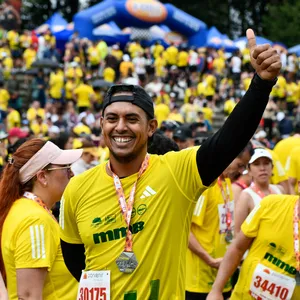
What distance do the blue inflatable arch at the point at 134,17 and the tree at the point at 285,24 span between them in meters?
11.3

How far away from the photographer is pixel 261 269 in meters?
4.96

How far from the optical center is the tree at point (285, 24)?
49.5m

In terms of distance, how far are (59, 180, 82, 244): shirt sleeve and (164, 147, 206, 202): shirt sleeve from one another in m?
0.53

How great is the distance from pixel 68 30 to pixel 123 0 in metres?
3.36

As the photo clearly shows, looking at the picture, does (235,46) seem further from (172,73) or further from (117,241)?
(117,241)

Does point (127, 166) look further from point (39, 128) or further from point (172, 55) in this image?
point (172, 55)

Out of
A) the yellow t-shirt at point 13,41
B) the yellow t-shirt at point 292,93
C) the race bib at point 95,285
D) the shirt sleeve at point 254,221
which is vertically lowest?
the race bib at point 95,285

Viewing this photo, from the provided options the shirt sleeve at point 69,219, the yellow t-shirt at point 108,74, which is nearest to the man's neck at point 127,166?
the shirt sleeve at point 69,219

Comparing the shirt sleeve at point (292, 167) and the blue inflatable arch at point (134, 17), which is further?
the blue inflatable arch at point (134, 17)

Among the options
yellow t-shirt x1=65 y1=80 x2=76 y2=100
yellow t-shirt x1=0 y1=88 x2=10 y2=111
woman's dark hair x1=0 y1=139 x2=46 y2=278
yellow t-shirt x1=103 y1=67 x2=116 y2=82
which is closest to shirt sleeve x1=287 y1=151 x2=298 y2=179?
woman's dark hair x1=0 y1=139 x2=46 y2=278

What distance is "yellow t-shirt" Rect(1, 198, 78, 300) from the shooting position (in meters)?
4.04

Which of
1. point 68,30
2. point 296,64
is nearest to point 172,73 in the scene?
point 296,64

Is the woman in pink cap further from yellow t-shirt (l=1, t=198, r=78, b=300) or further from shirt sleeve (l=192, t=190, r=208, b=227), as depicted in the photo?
shirt sleeve (l=192, t=190, r=208, b=227)

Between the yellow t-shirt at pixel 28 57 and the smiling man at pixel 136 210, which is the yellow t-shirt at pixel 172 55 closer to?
the yellow t-shirt at pixel 28 57
